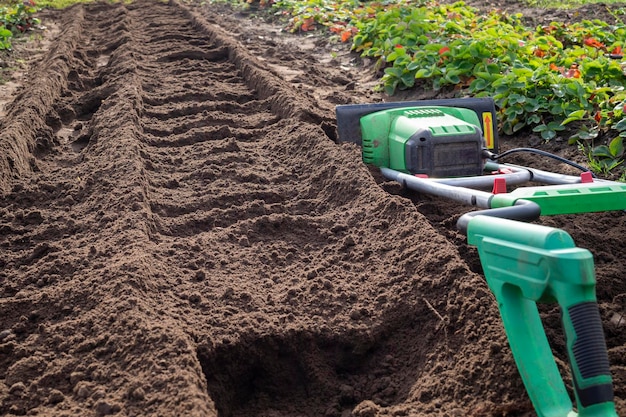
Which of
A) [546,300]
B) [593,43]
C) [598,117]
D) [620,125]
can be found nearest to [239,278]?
[546,300]

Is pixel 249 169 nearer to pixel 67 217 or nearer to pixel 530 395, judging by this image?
pixel 67 217

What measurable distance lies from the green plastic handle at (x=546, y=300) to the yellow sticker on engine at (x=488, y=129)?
2556 mm

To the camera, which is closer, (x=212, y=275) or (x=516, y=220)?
(x=516, y=220)

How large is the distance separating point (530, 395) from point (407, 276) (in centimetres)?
111

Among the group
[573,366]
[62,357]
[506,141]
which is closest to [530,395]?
[573,366]

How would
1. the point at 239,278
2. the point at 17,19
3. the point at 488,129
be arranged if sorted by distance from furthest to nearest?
the point at 17,19, the point at 488,129, the point at 239,278

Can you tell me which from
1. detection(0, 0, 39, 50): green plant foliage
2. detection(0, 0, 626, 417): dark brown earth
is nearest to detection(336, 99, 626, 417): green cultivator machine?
detection(0, 0, 626, 417): dark brown earth

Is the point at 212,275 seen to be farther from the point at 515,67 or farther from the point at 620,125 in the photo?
the point at 515,67

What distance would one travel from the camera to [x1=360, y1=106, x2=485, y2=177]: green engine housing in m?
4.36

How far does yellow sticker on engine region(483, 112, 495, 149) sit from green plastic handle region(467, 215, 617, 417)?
2556 millimetres

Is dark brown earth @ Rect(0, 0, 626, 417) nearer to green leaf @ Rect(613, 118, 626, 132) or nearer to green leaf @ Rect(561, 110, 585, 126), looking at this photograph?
green leaf @ Rect(561, 110, 585, 126)

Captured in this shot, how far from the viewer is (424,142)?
4.34 meters

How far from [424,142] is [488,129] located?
85 cm

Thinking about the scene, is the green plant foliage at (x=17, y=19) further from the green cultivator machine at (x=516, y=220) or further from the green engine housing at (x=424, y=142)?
the green cultivator machine at (x=516, y=220)
